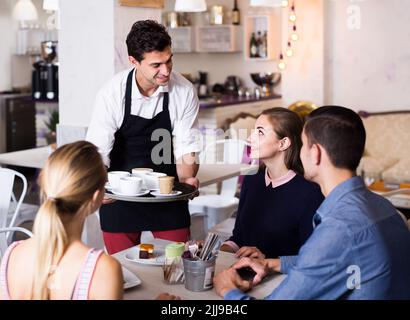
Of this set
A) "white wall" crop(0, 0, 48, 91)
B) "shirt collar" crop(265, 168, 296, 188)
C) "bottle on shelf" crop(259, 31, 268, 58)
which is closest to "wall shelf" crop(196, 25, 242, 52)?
"bottle on shelf" crop(259, 31, 268, 58)

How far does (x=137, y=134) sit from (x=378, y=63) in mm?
4545

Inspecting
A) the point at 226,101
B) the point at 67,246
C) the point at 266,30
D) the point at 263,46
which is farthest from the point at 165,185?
the point at 266,30

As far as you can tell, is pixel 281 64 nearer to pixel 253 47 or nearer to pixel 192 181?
pixel 253 47

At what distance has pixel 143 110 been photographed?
310 cm

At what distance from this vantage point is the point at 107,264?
5.70 ft

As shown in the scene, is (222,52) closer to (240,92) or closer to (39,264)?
(240,92)

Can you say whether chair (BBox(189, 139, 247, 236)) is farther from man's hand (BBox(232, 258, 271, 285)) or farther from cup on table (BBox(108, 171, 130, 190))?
man's hand (BBox(232, 258, 271, 285))

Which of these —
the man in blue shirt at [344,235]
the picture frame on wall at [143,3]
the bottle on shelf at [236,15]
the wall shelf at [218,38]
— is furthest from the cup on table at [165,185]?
the bottle on shelf at [236,15]

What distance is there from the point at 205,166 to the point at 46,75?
10.8 ft

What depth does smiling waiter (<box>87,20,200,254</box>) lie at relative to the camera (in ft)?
10.00

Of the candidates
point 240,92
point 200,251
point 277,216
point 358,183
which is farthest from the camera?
point 240,92

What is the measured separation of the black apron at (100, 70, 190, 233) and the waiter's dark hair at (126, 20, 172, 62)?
0.28m

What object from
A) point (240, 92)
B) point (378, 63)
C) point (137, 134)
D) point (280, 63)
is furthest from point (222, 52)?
point (137, 134)

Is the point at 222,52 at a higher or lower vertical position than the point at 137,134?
higher
